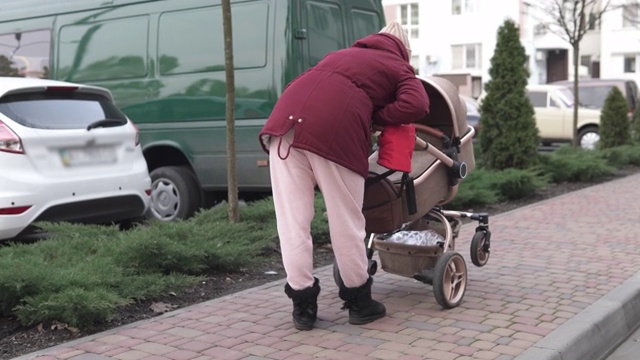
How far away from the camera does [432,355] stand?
4.18 meters

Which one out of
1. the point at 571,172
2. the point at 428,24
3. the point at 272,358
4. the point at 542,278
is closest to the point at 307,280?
the point at 272,358

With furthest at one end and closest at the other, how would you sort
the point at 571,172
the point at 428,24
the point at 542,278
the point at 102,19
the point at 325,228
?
the point at 428,24 < the point at 571,172 < the point at 102,19 < the point at 325,228 < the point at 542,278

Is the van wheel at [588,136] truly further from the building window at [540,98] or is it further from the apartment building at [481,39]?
the apartment building at [481,39]

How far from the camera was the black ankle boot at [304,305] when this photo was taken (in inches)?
182

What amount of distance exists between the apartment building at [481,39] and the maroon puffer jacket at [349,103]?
37.9 metres

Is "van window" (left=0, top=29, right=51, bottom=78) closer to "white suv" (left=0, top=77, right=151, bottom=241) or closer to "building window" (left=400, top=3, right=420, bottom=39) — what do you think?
"white suv" (left=0, top=77, right=151, bottom=241)

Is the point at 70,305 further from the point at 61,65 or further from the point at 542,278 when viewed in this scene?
the point at 61,65

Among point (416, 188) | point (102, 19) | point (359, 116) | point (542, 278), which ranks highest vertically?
point (102, 19)

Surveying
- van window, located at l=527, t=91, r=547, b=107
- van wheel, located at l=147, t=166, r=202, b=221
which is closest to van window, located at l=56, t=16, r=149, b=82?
van wheel, located at l=147, t=166, r=202, b=221

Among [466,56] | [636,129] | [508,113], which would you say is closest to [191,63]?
[508,113]

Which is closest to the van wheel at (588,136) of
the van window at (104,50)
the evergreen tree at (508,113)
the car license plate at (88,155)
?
the evergreen tree at (508,113)

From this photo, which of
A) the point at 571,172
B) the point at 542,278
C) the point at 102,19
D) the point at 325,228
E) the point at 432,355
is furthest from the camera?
the point at 571,172

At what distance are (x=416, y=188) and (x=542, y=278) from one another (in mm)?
1658

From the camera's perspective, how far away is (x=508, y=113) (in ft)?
37.7
